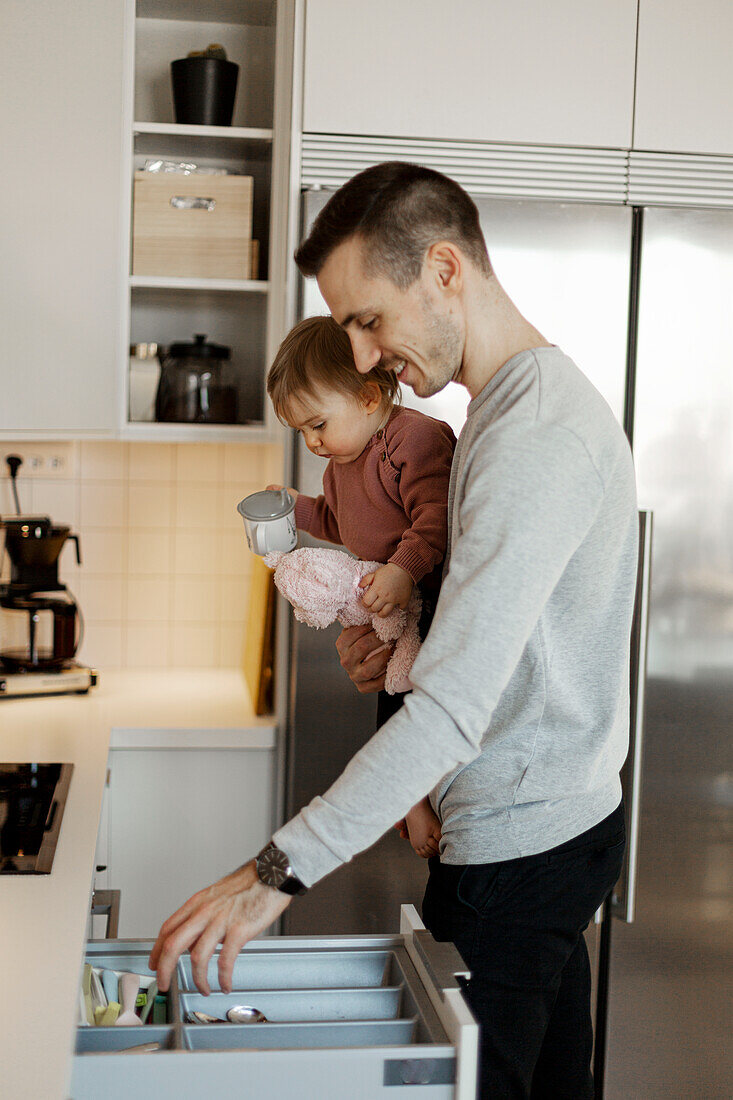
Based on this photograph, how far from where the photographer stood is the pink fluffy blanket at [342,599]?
150 centimetres

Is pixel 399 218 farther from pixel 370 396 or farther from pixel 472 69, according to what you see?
pixel 472 69

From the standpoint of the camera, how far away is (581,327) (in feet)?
7.02

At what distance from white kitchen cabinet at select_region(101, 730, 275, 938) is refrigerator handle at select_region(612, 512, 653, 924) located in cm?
76

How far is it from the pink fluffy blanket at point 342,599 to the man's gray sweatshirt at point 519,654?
0.85ft

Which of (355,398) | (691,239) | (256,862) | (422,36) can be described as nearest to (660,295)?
(691,239)

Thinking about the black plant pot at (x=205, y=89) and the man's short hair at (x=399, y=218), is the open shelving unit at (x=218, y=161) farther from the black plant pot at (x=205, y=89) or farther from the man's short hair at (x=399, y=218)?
the man's short hair at (x=399, y=218)

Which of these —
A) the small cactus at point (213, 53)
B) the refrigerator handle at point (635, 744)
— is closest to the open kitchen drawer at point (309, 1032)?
the refrigerator handle at point (635, 744)

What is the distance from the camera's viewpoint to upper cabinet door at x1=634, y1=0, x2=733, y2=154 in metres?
2.14

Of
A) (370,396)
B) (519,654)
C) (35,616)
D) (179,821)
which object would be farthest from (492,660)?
(35,616)

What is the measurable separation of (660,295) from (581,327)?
0.18 meters

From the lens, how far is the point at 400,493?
60.6 inches

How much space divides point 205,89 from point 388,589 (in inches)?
60.1

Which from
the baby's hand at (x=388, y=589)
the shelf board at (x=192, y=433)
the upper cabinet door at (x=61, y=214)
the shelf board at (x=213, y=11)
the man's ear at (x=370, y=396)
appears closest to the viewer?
the baby's hand at (x=388, y=589)

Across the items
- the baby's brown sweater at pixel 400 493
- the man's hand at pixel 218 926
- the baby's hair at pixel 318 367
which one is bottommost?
the man's hand at pixel 218 926
